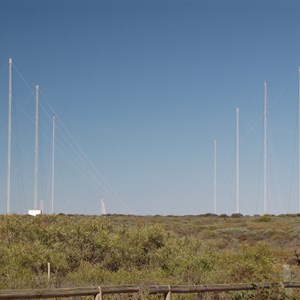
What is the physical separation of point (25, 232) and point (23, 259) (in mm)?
4938

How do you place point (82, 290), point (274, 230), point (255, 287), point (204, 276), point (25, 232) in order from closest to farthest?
point (82, 290) < point (255, 287) < point (204, 276) < point (25, 232) < point (274, 230)

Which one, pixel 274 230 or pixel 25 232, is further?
pixel 274 230

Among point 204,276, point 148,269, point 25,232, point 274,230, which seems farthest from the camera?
point 274,230

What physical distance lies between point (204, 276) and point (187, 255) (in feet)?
6.60

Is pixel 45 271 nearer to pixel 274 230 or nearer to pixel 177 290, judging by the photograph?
pixel 177 290

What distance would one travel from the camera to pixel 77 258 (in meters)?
20.4

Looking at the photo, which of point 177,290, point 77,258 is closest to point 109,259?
point 77,258

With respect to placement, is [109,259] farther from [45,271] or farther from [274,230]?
[274,230]

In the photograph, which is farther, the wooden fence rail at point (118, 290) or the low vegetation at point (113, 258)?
the low vegetation at point (113, 258)

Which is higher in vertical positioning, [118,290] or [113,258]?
[118,290]

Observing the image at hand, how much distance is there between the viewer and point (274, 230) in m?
40.1

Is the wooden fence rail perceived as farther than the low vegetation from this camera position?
No

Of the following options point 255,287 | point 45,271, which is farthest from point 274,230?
point 255,287

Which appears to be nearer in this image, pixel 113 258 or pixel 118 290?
pixel 118 290
